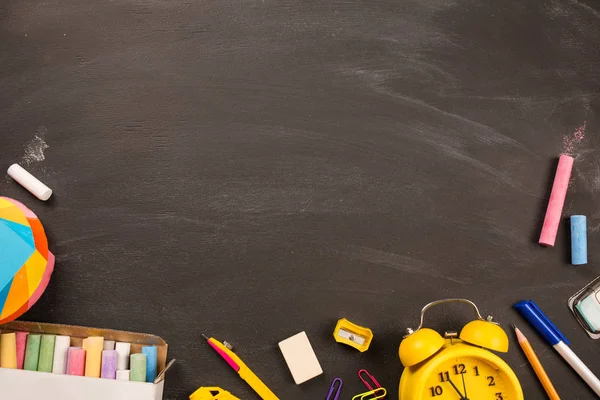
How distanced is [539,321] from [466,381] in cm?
21

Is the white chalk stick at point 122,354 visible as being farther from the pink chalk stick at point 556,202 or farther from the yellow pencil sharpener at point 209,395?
the pink chalk stick at point 556,202

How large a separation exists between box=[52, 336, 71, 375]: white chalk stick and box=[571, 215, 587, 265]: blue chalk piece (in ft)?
3.25

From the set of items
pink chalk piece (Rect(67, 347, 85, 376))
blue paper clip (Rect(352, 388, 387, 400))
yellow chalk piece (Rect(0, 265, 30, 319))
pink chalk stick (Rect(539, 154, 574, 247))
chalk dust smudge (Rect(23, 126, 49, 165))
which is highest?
chalk dust smudge (Rect(23, 126, 49, 165))

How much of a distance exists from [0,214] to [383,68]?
775 mm

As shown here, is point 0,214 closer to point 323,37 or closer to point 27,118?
point 27,118

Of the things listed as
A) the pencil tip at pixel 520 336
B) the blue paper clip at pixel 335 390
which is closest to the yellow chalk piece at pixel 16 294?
the blue paper clip at pixel 335 390

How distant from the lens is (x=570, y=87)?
1226 millimetres

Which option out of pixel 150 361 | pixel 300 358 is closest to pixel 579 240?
pixel 300 358

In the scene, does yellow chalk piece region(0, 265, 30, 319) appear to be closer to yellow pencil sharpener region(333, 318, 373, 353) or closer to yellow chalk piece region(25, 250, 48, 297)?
yellow chalk piece region(25, 250, 48, 297)

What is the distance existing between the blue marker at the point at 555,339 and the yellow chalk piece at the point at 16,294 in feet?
3.04

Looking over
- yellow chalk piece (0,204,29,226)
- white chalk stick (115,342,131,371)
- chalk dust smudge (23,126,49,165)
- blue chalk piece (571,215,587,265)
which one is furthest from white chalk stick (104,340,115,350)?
blue chalk piece (571,215,587,265)

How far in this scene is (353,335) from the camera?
1140 mm

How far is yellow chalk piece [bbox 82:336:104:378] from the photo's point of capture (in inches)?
41.9

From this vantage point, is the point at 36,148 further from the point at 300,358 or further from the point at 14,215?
the point at 300,358
